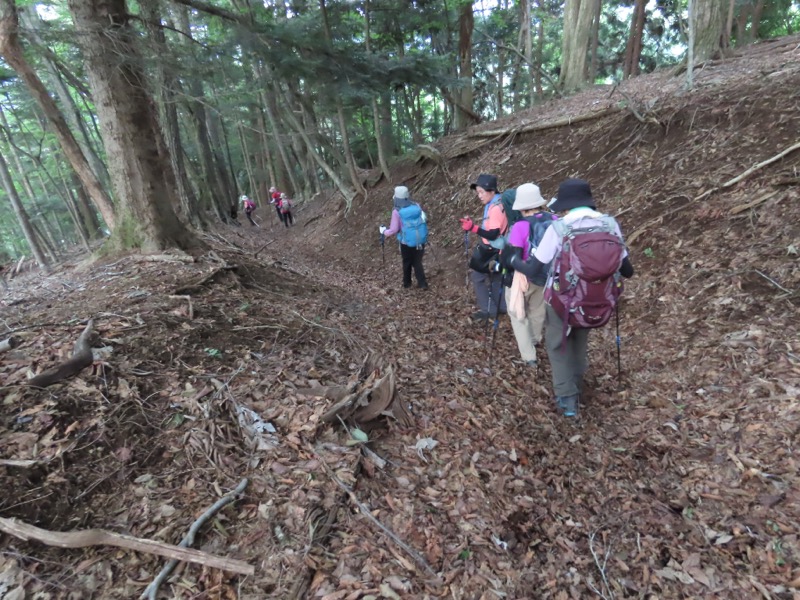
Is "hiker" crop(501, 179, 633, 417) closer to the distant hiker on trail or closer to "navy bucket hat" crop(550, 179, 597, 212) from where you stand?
"navy bucket hat" crop(550, 179, 597, 212)

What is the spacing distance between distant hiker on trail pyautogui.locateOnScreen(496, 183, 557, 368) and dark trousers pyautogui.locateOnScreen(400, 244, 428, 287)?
2.97 meters

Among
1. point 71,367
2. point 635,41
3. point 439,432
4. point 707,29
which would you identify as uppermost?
point 635,41

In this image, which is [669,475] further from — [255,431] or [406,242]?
[406,242]

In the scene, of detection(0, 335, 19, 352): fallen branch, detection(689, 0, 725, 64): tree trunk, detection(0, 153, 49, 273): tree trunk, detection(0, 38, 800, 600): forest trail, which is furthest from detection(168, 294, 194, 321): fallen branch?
detection(689, 0, 725, 64): tree trunk

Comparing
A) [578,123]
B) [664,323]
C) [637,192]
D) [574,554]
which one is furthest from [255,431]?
[578,123]

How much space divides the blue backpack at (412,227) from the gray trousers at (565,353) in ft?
13.0

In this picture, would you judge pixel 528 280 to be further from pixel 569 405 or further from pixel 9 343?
pixel 9 343

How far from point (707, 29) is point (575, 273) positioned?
11.1 m

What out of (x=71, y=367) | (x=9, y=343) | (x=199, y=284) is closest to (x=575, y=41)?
(x=199, y=284)

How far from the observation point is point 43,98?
23.5 feet

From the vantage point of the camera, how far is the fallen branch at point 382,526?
2555 millimetres

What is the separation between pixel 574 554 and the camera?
9.53ft

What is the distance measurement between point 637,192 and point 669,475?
539 cm

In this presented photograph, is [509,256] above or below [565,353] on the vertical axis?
above
